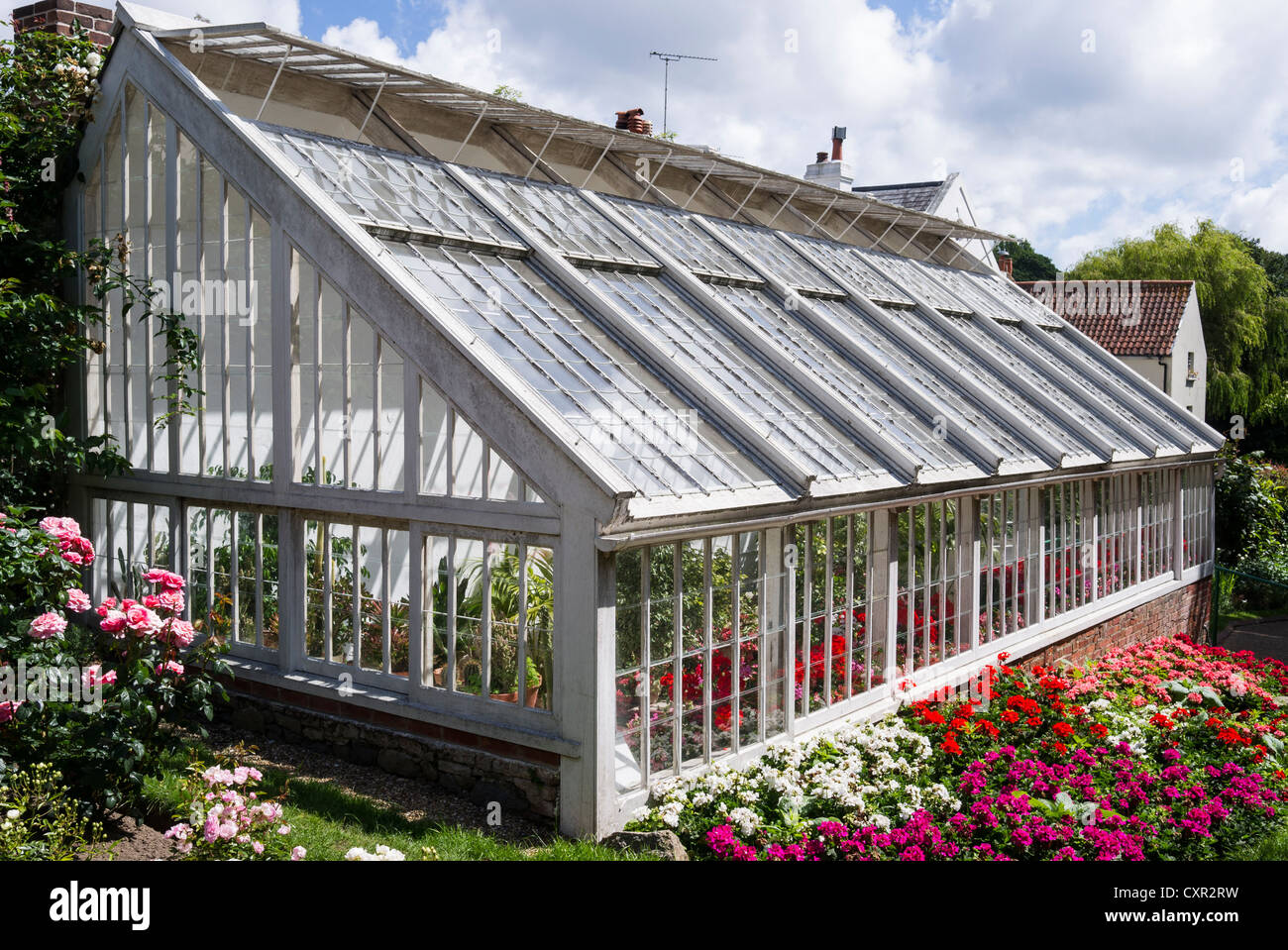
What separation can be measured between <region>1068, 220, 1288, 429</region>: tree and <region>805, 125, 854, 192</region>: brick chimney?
16496 mm

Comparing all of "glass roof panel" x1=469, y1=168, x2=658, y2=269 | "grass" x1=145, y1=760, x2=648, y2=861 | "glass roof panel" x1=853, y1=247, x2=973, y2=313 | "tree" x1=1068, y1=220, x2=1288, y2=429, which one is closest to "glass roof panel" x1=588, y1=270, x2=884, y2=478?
"glass roof panel" x1=469, y1=168, x2=658, y2=269

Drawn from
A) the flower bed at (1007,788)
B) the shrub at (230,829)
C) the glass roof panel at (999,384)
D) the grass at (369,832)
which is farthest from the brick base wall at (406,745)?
the glass roof panel at (999,384)

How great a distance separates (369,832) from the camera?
7902mm

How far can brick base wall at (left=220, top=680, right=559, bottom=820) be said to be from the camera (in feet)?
27.5

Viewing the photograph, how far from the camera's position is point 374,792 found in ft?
28.9

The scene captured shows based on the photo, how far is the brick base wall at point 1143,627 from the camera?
14.7m

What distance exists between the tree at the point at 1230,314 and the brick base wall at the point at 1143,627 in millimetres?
21448

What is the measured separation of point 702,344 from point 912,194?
20.4 metres

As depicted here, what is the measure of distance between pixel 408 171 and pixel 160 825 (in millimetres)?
6506

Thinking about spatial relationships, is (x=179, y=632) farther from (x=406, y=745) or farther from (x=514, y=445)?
(x=514, y=445)

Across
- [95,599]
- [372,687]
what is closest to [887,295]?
[372,687]

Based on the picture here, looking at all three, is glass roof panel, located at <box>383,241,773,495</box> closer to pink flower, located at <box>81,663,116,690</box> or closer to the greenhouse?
the greenhouse

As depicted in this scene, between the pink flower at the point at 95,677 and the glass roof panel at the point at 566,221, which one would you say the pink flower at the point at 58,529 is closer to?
the pink flower at the point at 95,677

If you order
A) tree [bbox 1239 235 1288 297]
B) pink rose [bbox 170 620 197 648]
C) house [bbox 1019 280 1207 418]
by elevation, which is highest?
tree [bbox 1239 235 1288 297]
